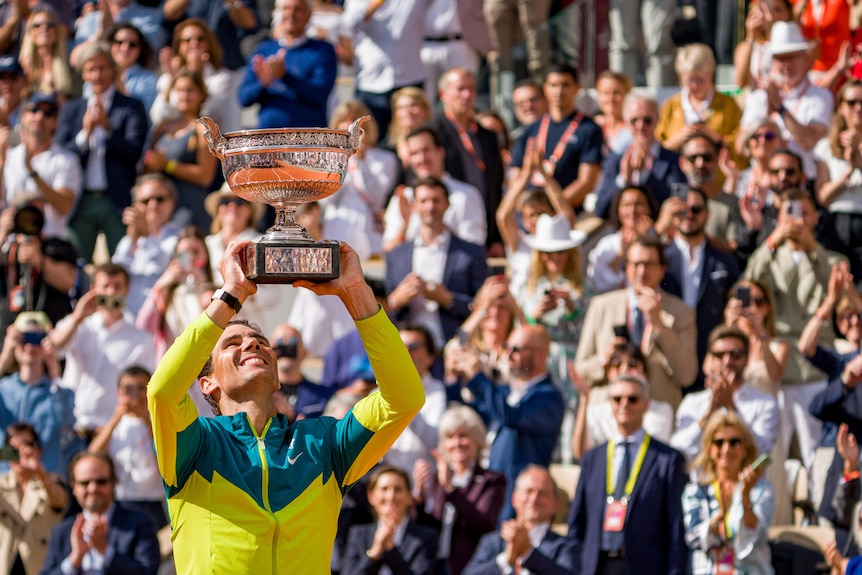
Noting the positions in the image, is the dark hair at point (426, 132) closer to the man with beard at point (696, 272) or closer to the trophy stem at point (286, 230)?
the man with beard at point (696, 272)

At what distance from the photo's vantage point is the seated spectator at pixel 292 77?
500 inches

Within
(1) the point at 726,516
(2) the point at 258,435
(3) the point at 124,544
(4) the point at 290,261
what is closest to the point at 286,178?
(4) the point at 290,261

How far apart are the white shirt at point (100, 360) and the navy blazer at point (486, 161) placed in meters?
2.36

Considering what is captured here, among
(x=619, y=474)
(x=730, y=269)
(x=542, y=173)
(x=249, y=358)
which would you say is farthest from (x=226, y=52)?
(x=249, y=358)

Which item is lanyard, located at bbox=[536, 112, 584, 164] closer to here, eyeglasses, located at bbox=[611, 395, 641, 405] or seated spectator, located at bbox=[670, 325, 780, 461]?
seated spectator, located at bbox=[670, 325, 780, 461]

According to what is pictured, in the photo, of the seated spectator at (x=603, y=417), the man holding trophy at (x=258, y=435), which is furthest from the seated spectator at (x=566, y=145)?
the man holding trophy at (x=258, y=435)

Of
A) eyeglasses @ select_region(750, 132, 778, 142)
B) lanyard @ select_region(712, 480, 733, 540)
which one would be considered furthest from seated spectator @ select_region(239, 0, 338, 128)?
lanyard @ select_region(712, 480, 733, 540)

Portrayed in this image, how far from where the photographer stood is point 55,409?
1111cm

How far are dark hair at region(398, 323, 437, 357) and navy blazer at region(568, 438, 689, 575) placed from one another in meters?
1.45

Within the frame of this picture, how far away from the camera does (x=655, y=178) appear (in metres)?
11.7

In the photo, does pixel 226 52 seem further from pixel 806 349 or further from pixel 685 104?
pixel 806 349

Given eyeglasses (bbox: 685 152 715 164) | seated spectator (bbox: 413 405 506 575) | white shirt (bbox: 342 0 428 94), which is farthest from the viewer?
white shirt (bbox: 342 0 428 94)

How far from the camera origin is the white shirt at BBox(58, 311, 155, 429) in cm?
1126

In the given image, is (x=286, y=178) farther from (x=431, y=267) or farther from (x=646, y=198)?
(x=646, y=198)
